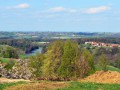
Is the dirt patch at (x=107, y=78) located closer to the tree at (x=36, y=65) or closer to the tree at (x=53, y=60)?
the tree at (x=53, y=60)

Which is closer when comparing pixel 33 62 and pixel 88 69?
pixel 88 69

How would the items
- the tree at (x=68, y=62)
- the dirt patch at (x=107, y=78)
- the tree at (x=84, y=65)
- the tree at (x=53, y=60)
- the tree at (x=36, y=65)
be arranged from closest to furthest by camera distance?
the dirt patch at (x=107, y=78) < the tree at (x=84, y=65) < the tree at (x=68, y=62) < the tree at (x=53, y=60) < the tree at (x=36, y=65)

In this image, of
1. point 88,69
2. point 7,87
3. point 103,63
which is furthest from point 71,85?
point 103,63

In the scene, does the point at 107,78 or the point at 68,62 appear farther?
the point at 68,62

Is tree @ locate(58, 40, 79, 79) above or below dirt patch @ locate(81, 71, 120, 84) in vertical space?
below

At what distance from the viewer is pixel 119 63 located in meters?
122

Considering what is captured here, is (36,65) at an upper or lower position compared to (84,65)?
lower

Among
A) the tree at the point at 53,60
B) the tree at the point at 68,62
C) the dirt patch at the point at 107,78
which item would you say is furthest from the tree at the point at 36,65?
the dirt patch at the point at 107,78

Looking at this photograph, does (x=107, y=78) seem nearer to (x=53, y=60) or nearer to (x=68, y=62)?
(x=68, y=62)

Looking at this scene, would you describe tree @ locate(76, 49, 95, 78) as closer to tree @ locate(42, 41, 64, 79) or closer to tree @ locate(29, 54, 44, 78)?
tree @ locate(42, 41, 64, 79)

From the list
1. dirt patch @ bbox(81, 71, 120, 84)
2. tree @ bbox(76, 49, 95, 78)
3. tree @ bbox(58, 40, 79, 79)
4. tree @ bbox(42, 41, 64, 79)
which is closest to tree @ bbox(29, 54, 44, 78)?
tree @ bbox(42, 41, 64, 79)

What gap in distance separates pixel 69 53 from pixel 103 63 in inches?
831

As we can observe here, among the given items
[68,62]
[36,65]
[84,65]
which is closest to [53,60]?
[68,62]

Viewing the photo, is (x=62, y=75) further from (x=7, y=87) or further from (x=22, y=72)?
(x=7, y=87)
